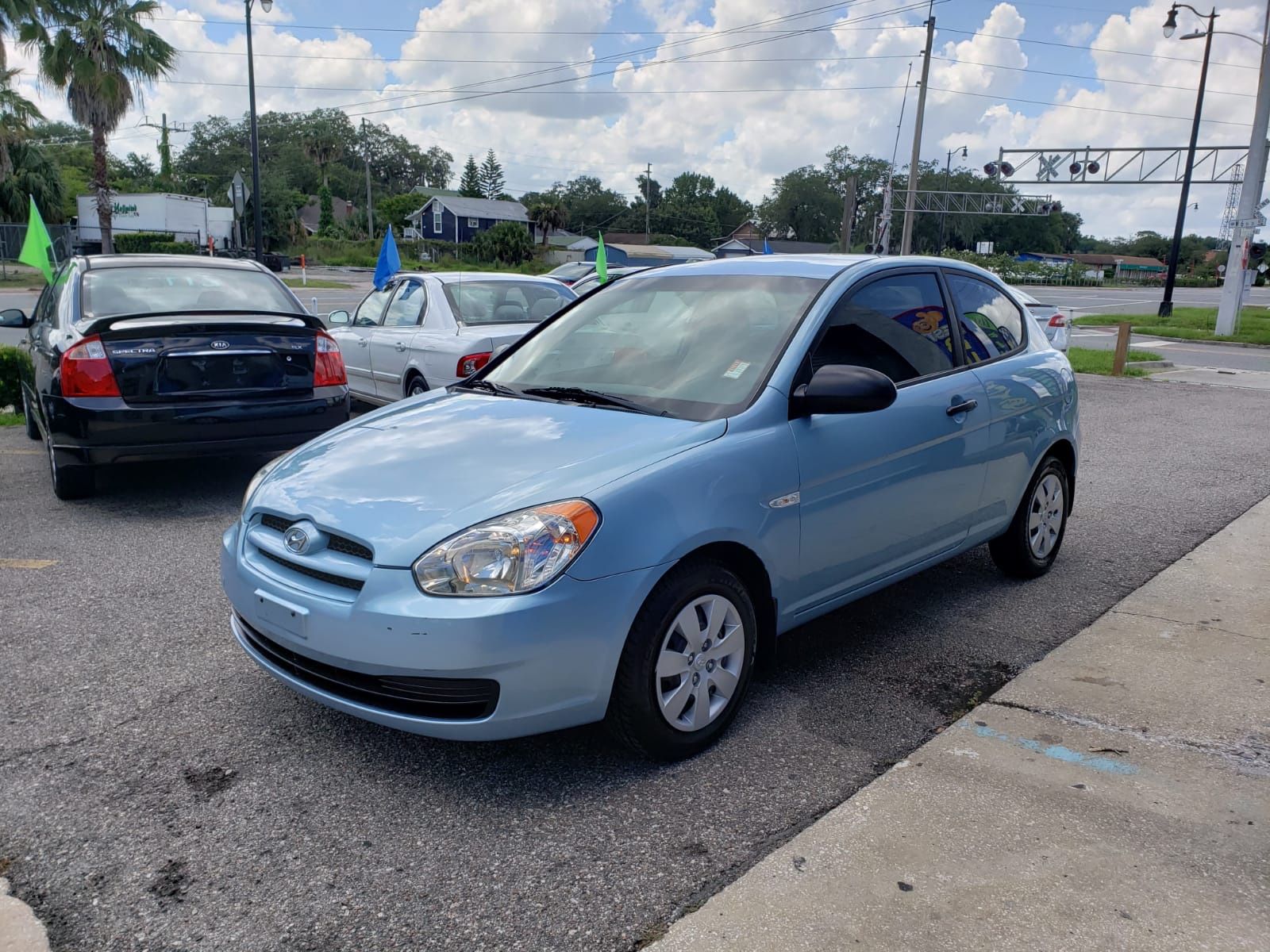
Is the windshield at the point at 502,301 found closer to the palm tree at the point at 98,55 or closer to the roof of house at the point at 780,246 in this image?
the palm tree at the point at 98,55

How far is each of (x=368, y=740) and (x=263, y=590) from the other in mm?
637

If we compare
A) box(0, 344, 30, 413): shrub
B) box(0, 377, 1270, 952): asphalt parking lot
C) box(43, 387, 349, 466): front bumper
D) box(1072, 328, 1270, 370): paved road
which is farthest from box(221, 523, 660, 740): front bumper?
box(1072, 328, 1270, 370): paved road

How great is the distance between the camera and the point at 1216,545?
20.1 feet

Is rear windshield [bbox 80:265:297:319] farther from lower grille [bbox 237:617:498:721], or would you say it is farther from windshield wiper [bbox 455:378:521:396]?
lower grille [bbox 237:617:498:721]

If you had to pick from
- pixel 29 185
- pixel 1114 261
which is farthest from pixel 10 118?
pixel 1114 261

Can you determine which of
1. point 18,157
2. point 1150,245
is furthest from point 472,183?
point 1150,245

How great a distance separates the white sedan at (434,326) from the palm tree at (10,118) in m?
34.1

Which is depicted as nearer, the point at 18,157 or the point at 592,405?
the point at 592,405

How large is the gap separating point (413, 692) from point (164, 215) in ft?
181

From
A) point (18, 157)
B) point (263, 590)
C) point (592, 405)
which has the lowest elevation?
point (263, 590)

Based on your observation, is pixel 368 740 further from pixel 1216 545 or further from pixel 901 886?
pixel 1216 545

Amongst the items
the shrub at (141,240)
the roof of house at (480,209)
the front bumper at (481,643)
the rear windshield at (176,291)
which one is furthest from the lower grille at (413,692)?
the roof of house at (480,209)

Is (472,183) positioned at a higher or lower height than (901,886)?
higher

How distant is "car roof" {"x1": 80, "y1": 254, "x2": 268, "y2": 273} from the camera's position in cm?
714
